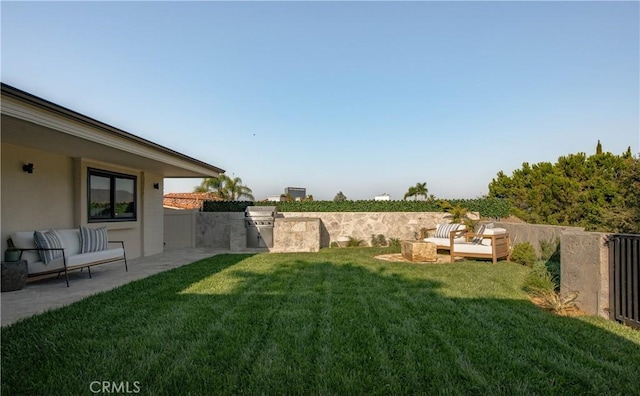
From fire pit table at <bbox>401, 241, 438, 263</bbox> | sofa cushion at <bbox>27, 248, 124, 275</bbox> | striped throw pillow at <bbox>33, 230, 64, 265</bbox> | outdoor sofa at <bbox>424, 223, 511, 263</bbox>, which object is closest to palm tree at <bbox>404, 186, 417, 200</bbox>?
outdoor sofa at <bbox>424, 223, 511, 263</bbox>

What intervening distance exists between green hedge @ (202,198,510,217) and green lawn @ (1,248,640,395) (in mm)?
8247

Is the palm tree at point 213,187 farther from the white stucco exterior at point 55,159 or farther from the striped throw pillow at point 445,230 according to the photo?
the striped throw pillow at point 445,230

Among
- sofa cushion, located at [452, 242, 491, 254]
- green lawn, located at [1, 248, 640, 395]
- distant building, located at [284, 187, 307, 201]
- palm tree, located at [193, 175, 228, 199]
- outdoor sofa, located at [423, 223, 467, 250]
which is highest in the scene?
palm tree, located at [193, 175, 228, 199]

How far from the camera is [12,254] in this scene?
19.3 ft

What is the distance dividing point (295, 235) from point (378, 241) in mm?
3787

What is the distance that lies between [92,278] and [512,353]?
743 centimetres

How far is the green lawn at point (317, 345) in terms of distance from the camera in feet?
8.37

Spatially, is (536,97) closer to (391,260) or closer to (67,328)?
(391,260)

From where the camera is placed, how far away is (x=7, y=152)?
6223 millimetres

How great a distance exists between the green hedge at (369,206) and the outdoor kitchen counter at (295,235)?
2.35m

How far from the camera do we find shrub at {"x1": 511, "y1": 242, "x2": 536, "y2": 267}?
822 cm

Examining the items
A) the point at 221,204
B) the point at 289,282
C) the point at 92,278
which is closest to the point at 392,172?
the point at 221,204

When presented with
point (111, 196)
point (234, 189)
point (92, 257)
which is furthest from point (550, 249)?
point (234, 189)

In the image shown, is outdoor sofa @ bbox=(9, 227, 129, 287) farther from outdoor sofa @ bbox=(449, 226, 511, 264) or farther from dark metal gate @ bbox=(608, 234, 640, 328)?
outdoor sofa @ bbox=(449, 226, 511, 264)
